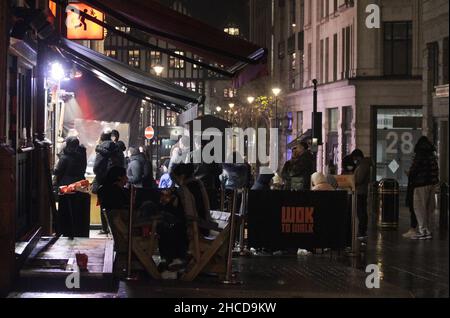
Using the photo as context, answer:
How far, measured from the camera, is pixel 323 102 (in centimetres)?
4872

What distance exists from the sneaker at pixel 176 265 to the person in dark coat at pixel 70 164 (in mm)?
5659

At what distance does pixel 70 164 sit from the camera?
55.3ft

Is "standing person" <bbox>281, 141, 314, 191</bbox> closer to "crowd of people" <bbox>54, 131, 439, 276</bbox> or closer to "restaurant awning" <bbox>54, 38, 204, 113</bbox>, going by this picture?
"crowd of people" <bbox>54, 131, 439, 276</bbox>

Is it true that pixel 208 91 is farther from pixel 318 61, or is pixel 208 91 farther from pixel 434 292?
pixel 434 292

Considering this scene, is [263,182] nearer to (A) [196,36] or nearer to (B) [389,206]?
(A) [196,36]

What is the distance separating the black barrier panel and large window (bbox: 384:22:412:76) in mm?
28350

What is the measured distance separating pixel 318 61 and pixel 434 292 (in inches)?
1592

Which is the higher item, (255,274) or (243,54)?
(243,54)

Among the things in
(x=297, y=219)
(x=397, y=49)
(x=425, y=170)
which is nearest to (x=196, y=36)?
(x=297, y=219)

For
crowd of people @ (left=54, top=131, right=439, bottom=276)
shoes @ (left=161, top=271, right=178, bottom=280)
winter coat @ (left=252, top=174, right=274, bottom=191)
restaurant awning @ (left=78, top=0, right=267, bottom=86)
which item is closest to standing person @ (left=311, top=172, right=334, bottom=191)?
crowd of people @ (left=54, top=131, right=439, bottom=276)

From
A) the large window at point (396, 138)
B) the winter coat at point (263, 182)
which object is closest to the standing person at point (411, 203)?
the winter coat at point (263, 182)

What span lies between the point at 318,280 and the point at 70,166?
656 cm

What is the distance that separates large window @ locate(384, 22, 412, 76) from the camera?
41312mm
